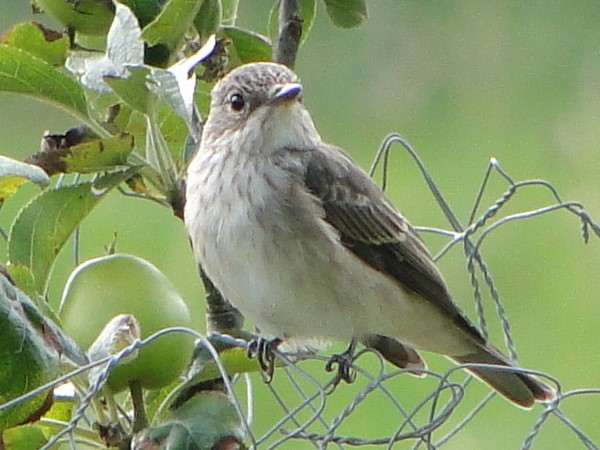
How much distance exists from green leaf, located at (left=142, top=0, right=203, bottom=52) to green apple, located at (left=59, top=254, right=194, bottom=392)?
257 mm

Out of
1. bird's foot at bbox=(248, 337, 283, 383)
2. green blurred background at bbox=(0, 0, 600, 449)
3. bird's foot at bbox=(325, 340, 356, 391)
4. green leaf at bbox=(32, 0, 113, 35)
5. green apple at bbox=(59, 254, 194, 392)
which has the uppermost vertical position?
green leaf at bbox=(32, 0, 113, 35)

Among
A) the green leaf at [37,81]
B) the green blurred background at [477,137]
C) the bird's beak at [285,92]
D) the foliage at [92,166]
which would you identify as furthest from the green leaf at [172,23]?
the green blurred background at [477,137]

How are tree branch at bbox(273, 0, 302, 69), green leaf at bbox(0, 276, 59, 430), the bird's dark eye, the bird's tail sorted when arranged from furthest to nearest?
1. the bird's tail
2. the bird's dark eye
3. tree branch at bbox(273, 0, 302, 69)
4. green leaf at bbox(0, 276, 59, 430)

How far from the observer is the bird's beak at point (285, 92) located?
85.8 inches

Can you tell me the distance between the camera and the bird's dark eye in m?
2.33

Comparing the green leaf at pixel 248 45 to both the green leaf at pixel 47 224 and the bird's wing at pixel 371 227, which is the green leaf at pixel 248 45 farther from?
the bird's wing at pixel 371 227

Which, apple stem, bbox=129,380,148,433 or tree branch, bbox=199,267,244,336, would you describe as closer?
apple stem, bbox=129,380,148,433

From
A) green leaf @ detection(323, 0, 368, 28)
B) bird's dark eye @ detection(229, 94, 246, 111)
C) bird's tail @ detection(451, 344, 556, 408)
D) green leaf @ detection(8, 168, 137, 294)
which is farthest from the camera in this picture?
bird's tail @ detection(451, 344, 556, 408)

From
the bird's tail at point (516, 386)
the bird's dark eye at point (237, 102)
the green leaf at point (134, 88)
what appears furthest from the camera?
the bird's tail at point (516, 386)

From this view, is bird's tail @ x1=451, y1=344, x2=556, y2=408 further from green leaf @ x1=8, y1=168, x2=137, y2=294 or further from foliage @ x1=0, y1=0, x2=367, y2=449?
green leaf @ x1=8, y1=168, x2=137, y2=294

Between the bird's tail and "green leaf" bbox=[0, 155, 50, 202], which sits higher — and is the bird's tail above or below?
below

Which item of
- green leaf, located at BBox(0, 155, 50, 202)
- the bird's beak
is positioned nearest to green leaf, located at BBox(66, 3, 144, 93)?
green leaf, located at BBox(0, 155, 50, 202)

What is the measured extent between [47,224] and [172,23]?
281mm

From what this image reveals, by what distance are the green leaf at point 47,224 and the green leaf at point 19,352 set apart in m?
0.24
